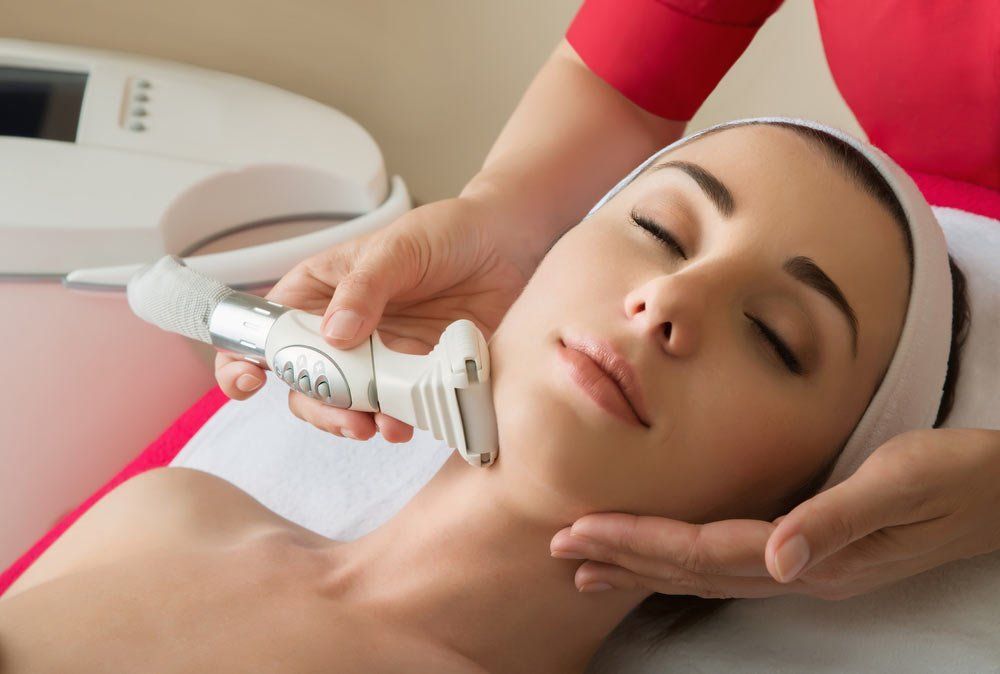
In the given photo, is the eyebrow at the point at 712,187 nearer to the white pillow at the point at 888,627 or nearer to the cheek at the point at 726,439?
the cheek at the point at 726,439

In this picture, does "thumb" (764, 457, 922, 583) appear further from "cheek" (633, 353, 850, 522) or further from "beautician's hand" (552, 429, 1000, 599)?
"cheek" (633, 353, 850, 522)

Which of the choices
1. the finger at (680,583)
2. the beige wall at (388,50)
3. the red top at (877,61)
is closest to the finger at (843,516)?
the finger at (680,583)

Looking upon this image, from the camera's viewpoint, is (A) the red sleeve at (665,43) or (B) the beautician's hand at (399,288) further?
(A) the red sleeve at (665,43)

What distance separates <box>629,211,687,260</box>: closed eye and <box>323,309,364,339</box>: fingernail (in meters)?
0.29

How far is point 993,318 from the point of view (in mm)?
1079

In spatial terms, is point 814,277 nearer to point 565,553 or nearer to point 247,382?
point 565,553

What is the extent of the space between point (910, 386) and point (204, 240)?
1.16 meters

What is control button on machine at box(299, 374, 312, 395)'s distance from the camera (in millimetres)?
Result: 922

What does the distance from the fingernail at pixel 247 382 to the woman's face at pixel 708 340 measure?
0.25 metres

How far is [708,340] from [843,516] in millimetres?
206

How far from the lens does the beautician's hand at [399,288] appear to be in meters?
0.95

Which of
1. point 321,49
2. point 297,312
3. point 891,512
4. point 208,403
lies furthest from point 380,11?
point 891,512

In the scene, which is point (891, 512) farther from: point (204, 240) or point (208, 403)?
point (204, 240)

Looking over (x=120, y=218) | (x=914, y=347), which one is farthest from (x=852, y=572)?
(x=120, y=218)
